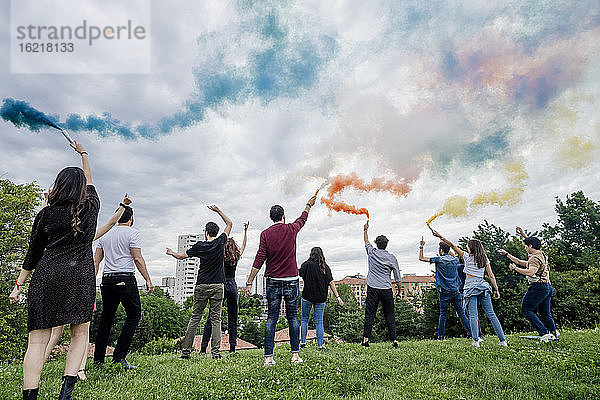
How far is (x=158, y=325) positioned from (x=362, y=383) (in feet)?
207

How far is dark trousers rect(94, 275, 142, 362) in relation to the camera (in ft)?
22.1

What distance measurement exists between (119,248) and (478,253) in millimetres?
8882

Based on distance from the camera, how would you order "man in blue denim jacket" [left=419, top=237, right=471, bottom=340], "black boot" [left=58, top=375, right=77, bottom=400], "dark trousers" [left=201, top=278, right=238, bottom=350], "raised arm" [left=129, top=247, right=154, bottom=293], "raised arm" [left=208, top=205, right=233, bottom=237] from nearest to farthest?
1. "black boot" [left=58, top=375, right=77, bottom=400]
2. "raised arm" [left=129, top=247, right=154, bottom=293]
3. "raised arm" [left=208, top=205, right=233, bottom=237]
4. "dark trousers" [left=201, top=278, right=238, bottom=350]
5. "man in blue denim jacket" [left=419, top=237, right=471, bottom=340]

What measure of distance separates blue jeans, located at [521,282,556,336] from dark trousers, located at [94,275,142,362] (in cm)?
961

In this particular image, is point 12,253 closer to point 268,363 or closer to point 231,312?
point 231,312

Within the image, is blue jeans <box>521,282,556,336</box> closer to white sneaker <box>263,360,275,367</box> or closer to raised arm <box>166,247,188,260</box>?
white sneaker <box>263,360,275,367</box>

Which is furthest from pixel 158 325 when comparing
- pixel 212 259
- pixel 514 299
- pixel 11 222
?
pixel 212 259

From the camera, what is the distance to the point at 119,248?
6910 millimetres

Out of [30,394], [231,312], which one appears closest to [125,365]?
[30,394]

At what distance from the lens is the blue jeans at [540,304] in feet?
31.0

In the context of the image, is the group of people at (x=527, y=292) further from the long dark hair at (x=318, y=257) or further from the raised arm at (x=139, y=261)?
the raised arm at (x=139, y=261)

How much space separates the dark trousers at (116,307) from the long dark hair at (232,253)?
2.82 m

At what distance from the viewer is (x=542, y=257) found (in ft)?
30.8

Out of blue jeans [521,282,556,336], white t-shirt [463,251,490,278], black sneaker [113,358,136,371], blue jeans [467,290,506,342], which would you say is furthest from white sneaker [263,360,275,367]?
blue jeans [521,282,556,336]
